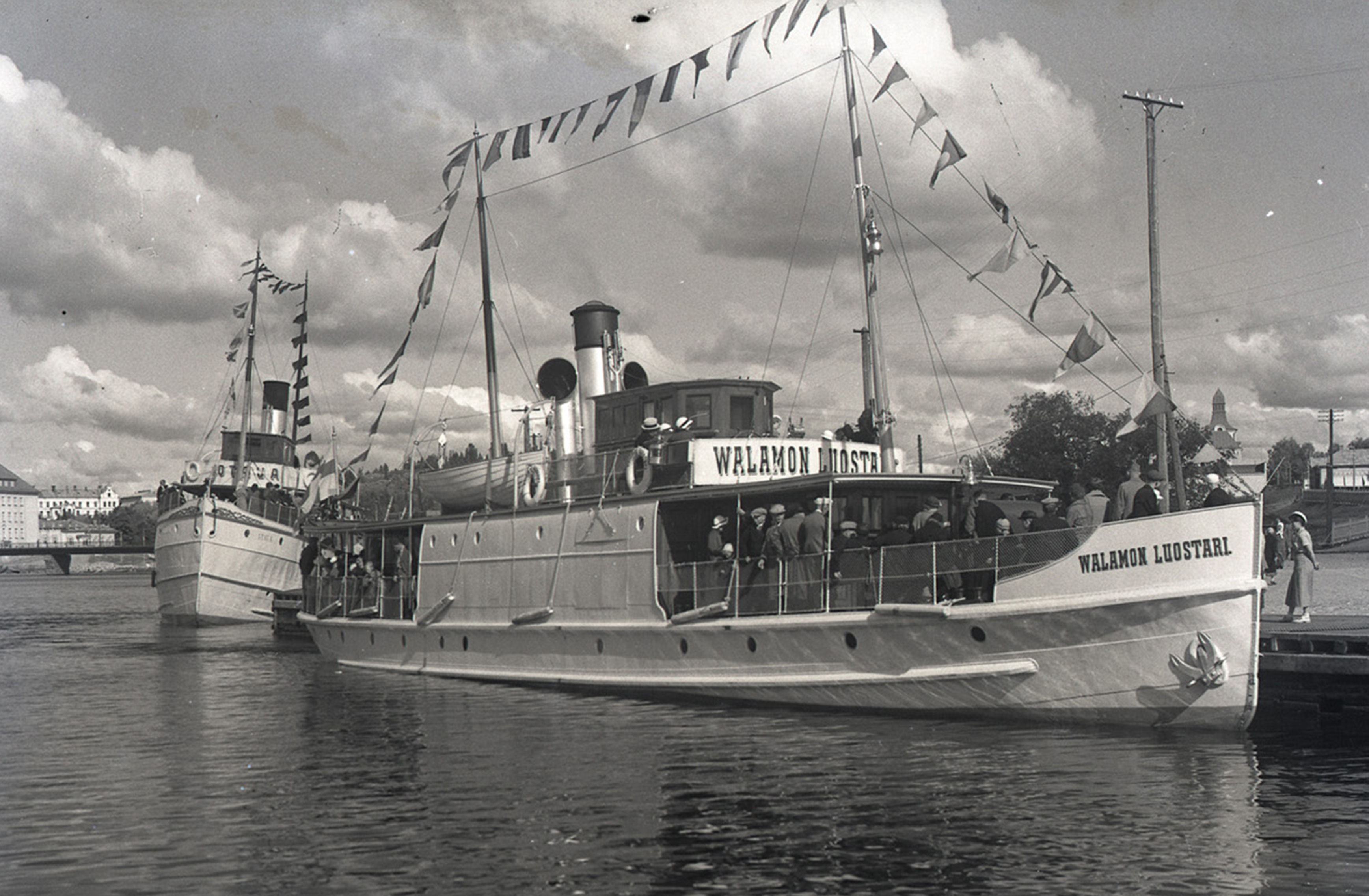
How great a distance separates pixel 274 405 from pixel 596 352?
32.7 meters

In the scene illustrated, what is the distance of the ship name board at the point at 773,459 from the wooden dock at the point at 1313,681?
19.9ft

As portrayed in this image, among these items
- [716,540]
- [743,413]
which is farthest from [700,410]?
[716,540]

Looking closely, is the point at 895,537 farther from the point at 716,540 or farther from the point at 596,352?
the point at 596,352

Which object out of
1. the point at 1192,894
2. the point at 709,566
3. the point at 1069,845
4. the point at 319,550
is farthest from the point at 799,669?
the point at 319,550

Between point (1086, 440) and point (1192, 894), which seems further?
point (1086, 440)

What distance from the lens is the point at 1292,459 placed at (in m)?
122

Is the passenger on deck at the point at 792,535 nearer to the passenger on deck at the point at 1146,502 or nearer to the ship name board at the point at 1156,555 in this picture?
the ship name board at the point at 1156,555

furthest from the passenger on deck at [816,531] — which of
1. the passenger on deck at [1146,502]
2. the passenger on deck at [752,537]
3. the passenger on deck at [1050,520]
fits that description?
the passenger on deck at [1146,502]

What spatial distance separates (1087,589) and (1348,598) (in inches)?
629

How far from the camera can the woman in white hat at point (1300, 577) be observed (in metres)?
Answer: 20.7

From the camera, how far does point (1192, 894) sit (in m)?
9.35

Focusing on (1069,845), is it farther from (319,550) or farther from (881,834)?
(319,550)

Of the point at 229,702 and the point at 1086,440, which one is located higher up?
the point at 1086,440

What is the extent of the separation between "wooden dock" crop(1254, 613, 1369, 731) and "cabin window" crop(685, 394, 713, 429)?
8.64m
